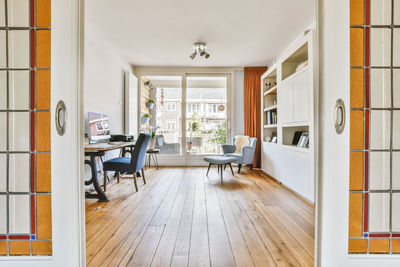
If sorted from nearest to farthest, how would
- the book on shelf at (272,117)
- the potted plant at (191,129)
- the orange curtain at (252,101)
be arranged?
1. the book on shelf at (272,117)
2. the orange curtain at (252,101)
3. the potted plant at (191,129)

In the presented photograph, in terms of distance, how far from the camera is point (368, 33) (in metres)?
1.10

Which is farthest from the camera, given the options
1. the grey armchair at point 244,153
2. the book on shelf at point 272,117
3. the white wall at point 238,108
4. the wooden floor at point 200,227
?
the white wall at point 238,108

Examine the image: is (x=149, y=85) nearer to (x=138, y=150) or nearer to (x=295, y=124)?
(x=138, y=150)

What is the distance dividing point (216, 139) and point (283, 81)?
2.45 m

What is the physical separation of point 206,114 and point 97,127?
2906 millimetres

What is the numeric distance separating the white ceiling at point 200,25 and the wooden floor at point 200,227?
249 centimetres

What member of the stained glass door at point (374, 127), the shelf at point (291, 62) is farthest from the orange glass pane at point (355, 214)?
the shelf at point (291, 62)

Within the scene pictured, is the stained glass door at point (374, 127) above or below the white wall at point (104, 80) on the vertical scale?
below

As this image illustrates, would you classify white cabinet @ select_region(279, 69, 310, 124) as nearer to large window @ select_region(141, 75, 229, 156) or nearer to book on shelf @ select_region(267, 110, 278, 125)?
book on shelf @ select_region(267, 110, 278, 125)

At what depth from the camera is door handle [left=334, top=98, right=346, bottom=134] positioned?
105 cm

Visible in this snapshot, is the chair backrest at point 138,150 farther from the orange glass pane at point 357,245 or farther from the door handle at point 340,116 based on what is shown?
the orange glass pane at point 357,245

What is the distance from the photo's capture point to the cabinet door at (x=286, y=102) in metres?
3.11

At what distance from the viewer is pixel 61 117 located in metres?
1.06

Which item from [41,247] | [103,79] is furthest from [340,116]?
[103,79]
